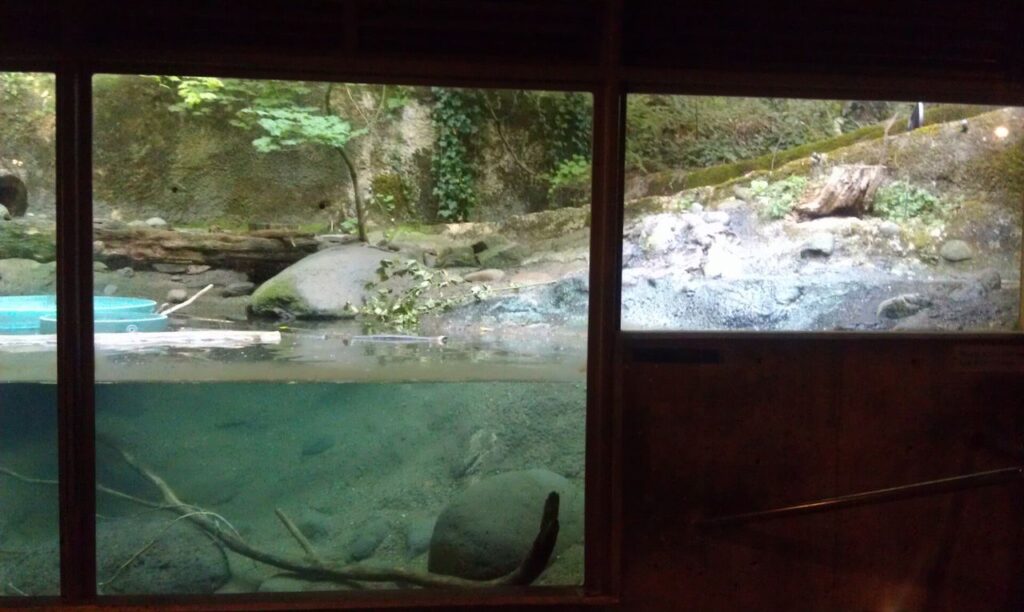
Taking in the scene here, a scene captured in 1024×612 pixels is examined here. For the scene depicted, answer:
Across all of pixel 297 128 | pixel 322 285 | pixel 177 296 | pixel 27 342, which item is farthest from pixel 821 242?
pixel 27 342

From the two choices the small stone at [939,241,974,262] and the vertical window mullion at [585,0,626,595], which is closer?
the vertical window mullion at [585,0,626,595]

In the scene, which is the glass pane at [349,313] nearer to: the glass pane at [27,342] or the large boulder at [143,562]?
the large boulder at [143,562]

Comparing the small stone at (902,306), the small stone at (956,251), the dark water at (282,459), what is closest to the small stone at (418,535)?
the dark water at (282,459)

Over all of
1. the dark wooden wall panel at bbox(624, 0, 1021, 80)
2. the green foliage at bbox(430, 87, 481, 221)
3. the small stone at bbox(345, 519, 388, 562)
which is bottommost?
the small stone at bbox(345, 519, 388, 562)

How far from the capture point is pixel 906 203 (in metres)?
3.59

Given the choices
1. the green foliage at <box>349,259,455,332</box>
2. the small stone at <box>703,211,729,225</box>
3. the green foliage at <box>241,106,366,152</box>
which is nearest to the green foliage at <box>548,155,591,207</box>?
the small stone at <box>703,211,729,225</box>

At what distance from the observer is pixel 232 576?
3.51 metres

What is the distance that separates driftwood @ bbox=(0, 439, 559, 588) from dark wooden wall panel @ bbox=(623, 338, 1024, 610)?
1.42 feet

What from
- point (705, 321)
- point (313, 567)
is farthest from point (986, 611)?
point (313, 567)

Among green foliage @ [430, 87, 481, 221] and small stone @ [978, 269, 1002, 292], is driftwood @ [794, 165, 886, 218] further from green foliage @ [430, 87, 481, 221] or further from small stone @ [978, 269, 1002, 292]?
green foliage @ [430, 87, 481, 221]

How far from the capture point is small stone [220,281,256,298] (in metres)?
3.91

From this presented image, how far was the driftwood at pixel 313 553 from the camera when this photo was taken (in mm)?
3098

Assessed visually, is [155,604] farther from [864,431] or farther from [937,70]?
[937,70]

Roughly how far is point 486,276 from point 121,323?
6.13 feet
